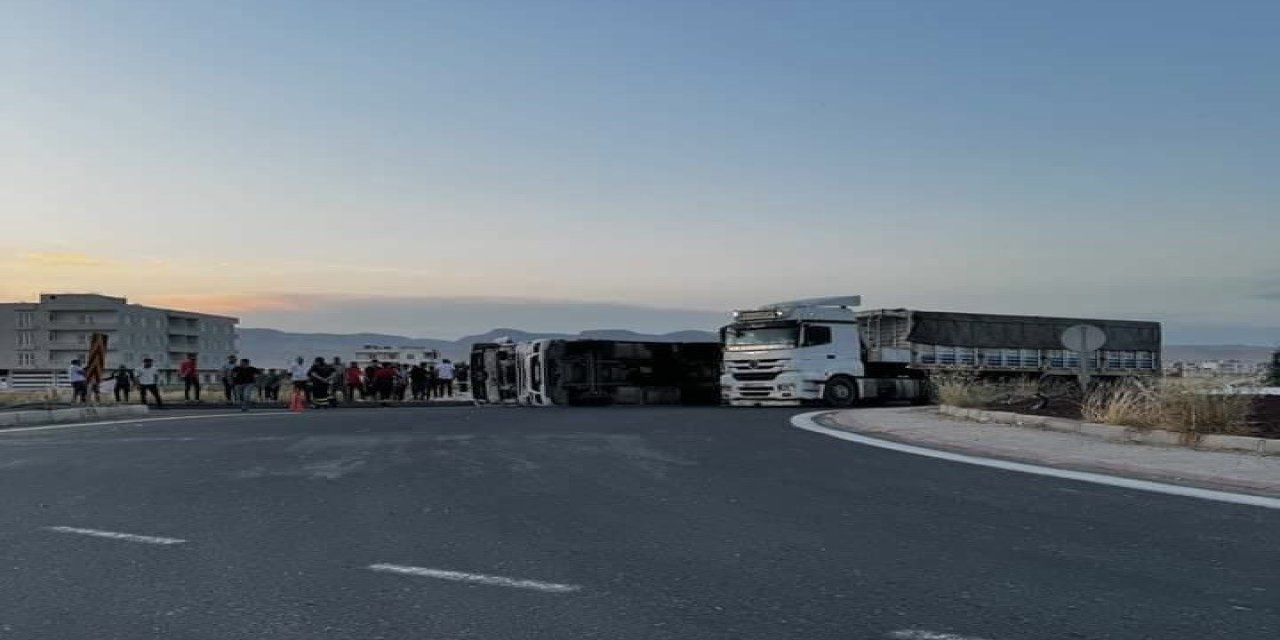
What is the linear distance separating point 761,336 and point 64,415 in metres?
17.0

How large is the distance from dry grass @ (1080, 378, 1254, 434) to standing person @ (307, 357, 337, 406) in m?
22.2

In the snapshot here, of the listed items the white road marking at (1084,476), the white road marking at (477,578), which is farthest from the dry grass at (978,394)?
the white road marking at (477,578)

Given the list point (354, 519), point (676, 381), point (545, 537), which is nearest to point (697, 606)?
point (545, 537)

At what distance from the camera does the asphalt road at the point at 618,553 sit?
16.2 ft

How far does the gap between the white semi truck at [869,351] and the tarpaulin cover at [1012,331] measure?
0.03 meters

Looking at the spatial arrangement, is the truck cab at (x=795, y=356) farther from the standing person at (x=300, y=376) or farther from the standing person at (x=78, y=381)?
the standing person at (x=78, y=381)

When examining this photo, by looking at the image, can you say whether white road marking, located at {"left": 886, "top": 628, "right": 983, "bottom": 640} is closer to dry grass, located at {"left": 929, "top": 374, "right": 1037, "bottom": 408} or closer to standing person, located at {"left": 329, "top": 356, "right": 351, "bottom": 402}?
dry grass, located at {"left": 929, "top": 374, "right": 1037, "bottom": 408}

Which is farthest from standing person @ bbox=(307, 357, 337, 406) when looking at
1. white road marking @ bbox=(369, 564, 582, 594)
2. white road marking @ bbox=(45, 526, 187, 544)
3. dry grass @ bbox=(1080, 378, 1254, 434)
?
white road marking @ bbox=(369, 564, 582, 594)

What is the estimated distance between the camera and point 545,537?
7.04 metres

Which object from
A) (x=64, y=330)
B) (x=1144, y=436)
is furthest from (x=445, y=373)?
(x=64, y=330)

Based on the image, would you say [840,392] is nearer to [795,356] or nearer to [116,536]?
[795,356]

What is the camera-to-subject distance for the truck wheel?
27516mm

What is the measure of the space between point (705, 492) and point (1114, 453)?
5.71 meters

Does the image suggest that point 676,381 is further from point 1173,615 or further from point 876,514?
point 1173,615
